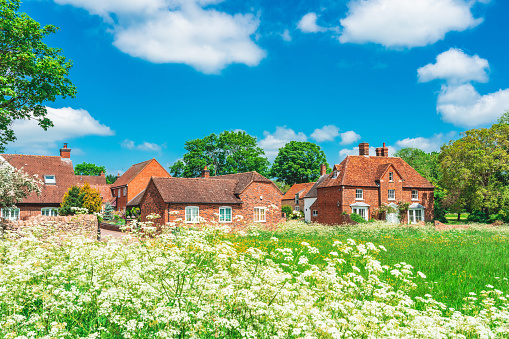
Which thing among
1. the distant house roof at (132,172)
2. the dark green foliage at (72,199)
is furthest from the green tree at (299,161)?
the dark green foliage at (72,199)

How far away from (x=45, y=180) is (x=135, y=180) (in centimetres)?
1261

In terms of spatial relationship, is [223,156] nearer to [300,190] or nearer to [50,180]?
[300,190]

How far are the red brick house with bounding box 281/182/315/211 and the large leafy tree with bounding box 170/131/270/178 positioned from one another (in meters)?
5.94

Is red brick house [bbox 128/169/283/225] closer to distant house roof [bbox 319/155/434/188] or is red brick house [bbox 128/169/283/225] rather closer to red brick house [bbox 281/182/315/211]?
distant house roof [bbox 319/155/434/188]

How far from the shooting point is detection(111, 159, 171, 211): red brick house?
47.3 m

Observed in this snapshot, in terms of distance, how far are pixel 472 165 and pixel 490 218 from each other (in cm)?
586

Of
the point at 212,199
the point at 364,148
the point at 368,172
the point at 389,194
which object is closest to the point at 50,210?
the point at 212,199

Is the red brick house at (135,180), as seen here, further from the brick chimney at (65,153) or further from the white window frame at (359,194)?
the white window frame at (359,194)

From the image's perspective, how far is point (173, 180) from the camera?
30.7m

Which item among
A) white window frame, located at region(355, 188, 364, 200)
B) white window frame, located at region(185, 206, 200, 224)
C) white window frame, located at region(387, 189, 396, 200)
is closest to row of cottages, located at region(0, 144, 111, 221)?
white window frame, located at region(185, 206, 200, 224)

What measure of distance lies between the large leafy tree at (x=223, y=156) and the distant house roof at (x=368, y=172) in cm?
2081

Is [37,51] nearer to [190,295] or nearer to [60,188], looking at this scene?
[190,295]

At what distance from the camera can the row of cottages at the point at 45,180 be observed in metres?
32.1

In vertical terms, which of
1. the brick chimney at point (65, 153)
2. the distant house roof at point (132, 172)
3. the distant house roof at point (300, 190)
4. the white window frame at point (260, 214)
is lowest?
the white window frame at point (260, 214)
